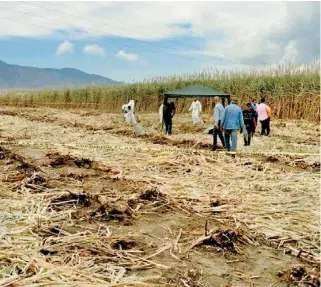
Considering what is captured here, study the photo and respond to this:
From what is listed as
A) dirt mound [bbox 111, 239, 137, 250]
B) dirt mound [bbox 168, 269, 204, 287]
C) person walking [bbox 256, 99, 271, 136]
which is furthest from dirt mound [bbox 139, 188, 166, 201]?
person walking [bbox 256, 99, 271, 136]

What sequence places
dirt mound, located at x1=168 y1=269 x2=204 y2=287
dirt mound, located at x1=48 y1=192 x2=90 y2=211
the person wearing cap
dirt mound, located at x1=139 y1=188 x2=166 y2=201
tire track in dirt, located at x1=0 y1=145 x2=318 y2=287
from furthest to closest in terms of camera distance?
the person wearing cap < dirt mound, located at x1=139 y1=188 x2=166 y2=201 < dirt mound, located at x1=48 y1=192 x2=90 y2=211 < tire track in dirt, located at x1=0 y1=145 x2=318 y2=287 < dirt mound, located at x1=168 y1=269 x2=204 y2=287

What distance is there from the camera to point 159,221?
6.30 meters

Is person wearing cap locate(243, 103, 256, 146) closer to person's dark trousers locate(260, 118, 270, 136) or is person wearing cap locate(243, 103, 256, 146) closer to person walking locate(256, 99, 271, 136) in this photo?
person walking locate(256, 99, 271, 136)

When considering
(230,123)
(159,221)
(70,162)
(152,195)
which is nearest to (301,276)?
(159,221)

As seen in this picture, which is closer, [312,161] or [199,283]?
[199,283]

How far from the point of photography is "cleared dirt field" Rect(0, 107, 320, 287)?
4594mm

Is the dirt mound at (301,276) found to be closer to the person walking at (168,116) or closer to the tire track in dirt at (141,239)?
the tire track in dirt at (141,239)

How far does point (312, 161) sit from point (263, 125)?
7177 mm

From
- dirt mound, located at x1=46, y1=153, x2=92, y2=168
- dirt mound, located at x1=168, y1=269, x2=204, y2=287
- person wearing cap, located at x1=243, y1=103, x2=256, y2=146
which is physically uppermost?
person wearing cap, located at x1=243, y1=103, x2=256, y2=146

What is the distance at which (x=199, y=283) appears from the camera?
4.40 meters

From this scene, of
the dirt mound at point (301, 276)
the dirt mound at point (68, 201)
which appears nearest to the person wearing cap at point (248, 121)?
the dirt mound at point (68, 201)

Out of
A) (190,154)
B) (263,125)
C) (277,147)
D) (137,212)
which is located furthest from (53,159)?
(263,125)

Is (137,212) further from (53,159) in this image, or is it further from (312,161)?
(312,161)

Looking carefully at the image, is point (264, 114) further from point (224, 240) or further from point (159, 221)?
point (224, 240)
